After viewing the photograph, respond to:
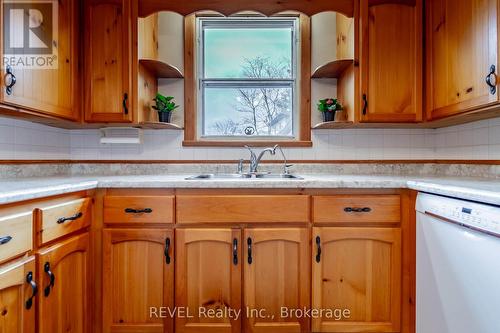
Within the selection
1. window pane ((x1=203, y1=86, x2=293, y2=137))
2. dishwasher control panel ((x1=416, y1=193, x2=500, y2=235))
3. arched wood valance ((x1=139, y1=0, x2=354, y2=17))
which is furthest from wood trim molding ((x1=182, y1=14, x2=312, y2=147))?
dishwasher control panel ((x1=416, y1=193, x2=500, y2=235))

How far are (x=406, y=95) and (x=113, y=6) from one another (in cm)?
189

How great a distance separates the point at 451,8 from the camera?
5.29ft

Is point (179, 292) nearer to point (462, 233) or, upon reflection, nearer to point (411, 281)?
point (411, 281)

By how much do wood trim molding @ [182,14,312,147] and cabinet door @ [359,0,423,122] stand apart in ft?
1.48

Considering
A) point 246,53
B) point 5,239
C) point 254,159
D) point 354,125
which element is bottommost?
point 5,239

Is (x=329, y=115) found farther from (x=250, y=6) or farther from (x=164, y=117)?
(x=164, y=117)

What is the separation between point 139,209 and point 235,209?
50cm

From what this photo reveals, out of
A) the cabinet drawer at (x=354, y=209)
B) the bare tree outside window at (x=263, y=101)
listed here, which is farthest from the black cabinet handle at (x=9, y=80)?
the cabinet drawer at (x=354, y=209)

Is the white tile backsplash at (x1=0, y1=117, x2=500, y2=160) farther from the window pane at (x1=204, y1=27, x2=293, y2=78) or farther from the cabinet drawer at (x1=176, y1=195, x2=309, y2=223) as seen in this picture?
the cabinet drawer at (x1=176, y1=195, x2=309, y2=223)

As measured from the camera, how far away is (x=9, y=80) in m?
1.34

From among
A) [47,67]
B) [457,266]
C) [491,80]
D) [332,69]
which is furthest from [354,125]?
[47,67]

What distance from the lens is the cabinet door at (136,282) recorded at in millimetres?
1547

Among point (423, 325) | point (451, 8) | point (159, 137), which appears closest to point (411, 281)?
point (423, 325)

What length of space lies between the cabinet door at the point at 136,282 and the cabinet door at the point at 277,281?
16.8 inches
